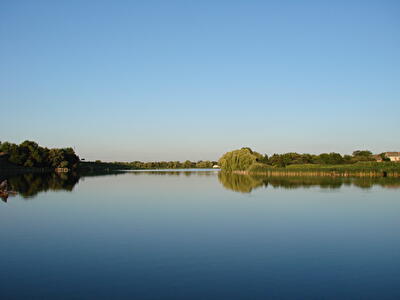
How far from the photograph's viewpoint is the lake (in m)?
9.77

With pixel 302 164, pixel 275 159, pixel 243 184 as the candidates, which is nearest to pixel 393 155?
pixel 275 159

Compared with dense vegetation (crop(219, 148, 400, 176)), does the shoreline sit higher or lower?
lower

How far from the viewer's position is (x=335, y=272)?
11.3m

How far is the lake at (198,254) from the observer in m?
9.77

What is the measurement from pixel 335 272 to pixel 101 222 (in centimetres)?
1342

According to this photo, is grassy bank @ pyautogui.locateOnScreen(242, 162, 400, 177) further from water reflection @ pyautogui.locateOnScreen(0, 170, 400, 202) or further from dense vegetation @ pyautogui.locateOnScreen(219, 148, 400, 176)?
water reflection @ pyautogui.locateOnScreen(0, 170, 400, 202)

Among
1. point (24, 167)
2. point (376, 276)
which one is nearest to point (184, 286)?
point (376, 276)

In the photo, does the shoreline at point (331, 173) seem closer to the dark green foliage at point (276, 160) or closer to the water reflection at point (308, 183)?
the dark green foliage at point (276, 160)

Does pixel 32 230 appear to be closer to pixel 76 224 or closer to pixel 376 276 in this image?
pixel 76 224

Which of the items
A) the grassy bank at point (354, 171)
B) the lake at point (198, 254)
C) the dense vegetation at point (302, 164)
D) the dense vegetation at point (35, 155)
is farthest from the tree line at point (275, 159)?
the lake at point (198, 254)

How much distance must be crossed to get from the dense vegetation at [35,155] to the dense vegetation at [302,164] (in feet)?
178

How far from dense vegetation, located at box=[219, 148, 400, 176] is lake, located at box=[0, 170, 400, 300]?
47732 millimetres

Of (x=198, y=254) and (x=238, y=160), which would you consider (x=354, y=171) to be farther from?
(x=198, y=254)

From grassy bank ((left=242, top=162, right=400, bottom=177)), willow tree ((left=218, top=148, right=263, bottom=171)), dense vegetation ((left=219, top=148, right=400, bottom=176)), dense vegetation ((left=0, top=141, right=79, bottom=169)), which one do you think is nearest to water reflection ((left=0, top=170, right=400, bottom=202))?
grassy bank ((left=242, top=162, right=400, bottom=177))
